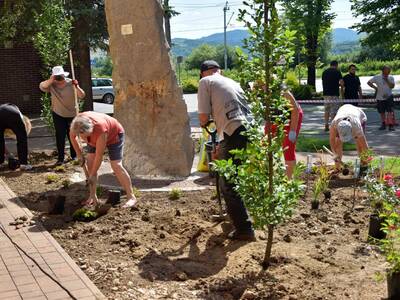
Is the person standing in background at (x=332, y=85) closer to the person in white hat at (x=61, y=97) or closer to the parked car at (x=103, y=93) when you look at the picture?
the person in white hat at (x=61, y=97)

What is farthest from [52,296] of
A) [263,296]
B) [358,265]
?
[358,265]

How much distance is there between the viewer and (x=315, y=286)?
158 inches

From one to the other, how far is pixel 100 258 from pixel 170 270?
0.72m

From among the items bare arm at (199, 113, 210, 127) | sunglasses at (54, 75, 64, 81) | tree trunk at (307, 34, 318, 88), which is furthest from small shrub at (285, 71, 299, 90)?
tree trunk at (307, 34, 318, 88)

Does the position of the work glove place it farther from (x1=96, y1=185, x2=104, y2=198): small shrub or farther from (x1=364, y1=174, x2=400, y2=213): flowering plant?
(x1=96, y1=185, x2=104, y2=198): small shrub

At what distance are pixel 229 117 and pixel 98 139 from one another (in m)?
1.70

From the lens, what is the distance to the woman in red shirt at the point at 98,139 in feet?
19.2

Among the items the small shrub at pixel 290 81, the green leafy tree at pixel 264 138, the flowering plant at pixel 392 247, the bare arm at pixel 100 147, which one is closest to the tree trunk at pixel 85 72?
the small shrub at pixel 290 81

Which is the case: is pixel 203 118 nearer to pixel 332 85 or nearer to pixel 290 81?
pixel 332 85

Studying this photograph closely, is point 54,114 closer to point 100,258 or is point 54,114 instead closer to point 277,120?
point 100,258

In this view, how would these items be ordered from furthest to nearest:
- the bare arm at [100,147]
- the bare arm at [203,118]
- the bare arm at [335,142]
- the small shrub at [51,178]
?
the small shrub at [51,178], the bare arm at [335,142], the bare arm at [100,147], the bare arm at [203,118]

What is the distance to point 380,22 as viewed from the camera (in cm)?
2061

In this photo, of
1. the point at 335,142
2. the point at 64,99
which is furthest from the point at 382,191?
the point at 64,99

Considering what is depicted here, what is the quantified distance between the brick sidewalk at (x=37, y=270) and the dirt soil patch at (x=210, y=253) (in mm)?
117
